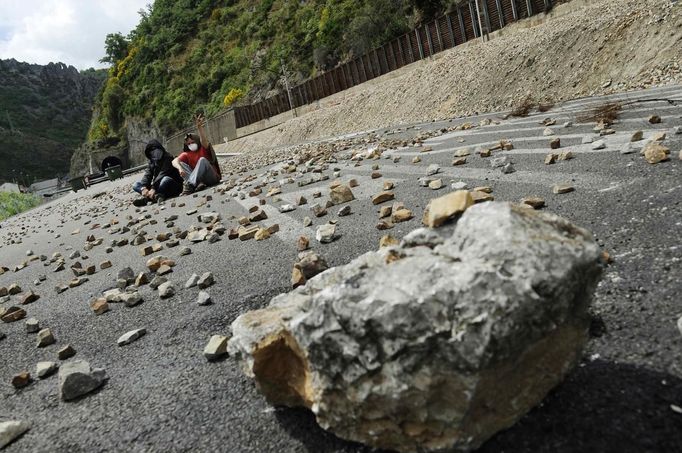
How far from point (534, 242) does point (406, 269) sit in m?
0.31

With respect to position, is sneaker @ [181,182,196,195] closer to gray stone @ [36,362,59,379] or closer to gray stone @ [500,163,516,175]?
gray stone @ [500,163,516,175]

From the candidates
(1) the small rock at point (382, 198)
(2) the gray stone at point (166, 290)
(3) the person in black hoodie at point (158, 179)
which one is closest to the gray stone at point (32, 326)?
(2) the gray stone at point (166, 290)

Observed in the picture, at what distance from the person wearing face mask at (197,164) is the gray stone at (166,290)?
6.58 m

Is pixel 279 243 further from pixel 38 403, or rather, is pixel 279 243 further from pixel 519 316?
pixel 519 316

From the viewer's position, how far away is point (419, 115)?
16.3 m

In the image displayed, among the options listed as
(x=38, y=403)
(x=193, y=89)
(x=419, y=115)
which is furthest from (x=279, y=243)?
(x=193, y=89)

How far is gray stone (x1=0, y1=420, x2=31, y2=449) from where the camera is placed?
1.65m

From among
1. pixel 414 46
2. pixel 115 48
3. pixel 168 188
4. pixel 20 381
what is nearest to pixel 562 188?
pixel 20 381

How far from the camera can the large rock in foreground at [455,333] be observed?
99 cm

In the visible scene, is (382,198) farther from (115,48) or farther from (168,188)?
(115,48)

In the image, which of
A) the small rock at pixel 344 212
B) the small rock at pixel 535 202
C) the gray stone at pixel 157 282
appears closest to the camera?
the small rock at pixel 535 202

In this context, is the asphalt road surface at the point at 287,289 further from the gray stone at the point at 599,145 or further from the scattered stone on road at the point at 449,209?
the scattered stone on road at the point at 449,209

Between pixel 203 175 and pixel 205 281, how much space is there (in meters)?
6.92

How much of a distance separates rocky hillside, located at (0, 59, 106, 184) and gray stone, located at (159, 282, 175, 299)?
111612mm
